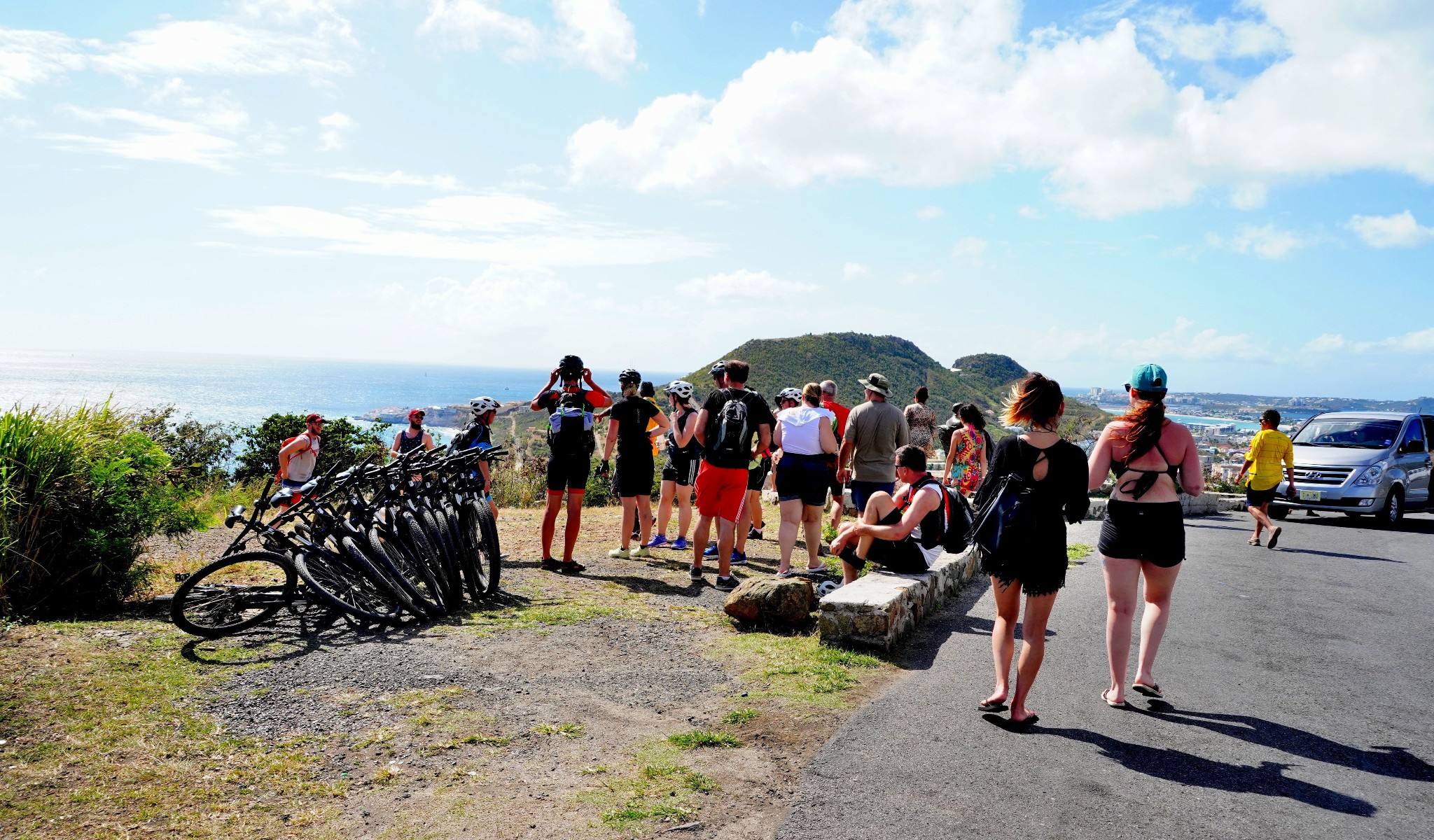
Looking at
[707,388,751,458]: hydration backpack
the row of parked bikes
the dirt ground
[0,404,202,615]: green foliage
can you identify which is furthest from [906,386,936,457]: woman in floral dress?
[0,404,202,615]: green foliage

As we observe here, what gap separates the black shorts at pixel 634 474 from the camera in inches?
343

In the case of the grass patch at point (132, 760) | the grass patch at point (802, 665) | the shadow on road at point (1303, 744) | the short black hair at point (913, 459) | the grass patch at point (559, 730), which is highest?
the short black hair at point (913, 459)

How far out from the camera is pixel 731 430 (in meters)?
7.57

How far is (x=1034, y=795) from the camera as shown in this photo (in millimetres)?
3705

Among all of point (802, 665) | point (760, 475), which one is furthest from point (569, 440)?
point (802, 665)

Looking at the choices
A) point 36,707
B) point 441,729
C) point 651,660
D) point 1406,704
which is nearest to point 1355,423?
point 1406,704

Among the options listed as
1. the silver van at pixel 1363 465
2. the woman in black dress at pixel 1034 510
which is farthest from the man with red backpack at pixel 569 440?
the silver van at pixel 1363 465

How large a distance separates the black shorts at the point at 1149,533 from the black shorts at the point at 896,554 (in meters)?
2.05

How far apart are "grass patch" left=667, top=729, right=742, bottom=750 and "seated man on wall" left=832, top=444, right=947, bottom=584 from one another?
2440mm

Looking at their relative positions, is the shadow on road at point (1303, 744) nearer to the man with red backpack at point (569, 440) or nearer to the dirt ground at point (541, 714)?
the dirt ground at point (541, 714)

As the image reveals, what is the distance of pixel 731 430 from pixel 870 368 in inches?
2772

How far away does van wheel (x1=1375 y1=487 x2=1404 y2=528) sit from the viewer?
562 inches

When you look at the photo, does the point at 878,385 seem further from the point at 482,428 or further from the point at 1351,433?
the point at 1351,433

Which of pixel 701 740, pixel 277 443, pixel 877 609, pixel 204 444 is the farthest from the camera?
pixel 204 444
